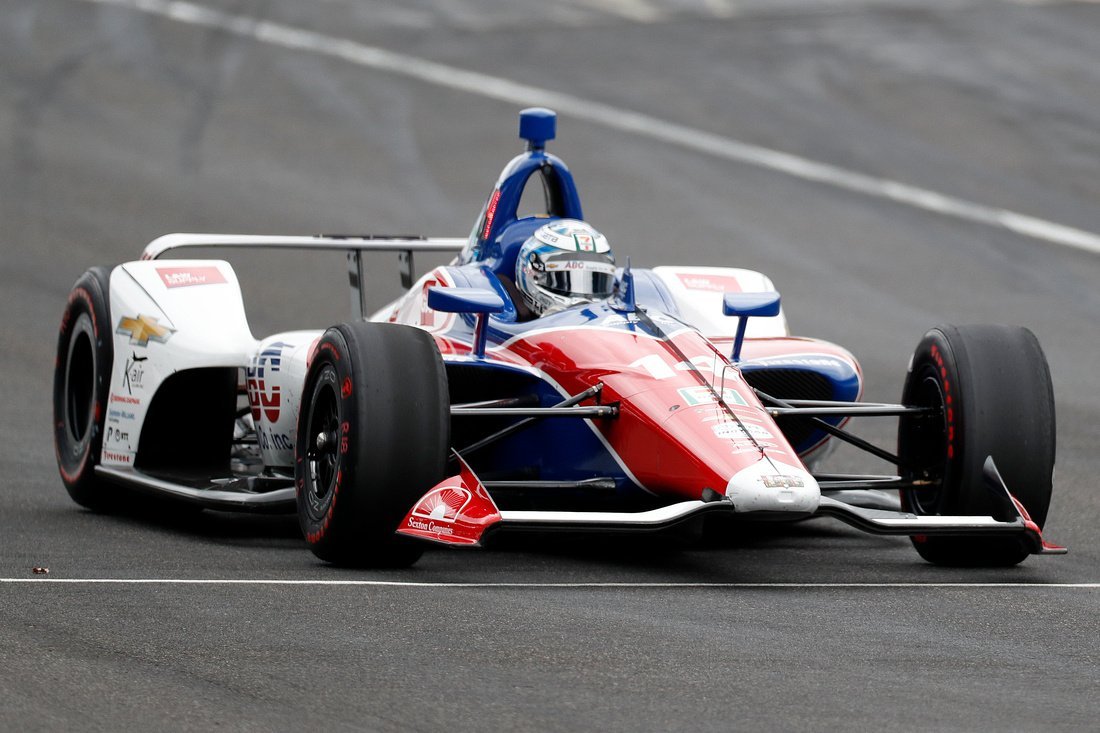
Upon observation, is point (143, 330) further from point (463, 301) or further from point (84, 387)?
point (463, 301)

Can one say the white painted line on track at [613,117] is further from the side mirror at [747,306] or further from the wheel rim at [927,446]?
the side mirror at [747,306]

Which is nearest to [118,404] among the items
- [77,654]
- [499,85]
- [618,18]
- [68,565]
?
[68,565]

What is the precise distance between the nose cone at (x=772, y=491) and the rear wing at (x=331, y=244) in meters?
4.17

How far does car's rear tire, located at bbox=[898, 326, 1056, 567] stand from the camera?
9039mm

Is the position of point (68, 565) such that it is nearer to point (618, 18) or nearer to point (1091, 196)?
point (1091, 196)

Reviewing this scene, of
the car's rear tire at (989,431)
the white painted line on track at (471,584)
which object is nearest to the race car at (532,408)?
the car's rear tire at (989,431)

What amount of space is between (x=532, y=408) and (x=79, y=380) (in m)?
3.77

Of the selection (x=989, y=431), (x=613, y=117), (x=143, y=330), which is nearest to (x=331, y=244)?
(x=143, y=330)

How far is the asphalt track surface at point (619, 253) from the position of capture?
636cm

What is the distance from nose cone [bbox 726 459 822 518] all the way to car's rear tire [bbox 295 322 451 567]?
1266mm

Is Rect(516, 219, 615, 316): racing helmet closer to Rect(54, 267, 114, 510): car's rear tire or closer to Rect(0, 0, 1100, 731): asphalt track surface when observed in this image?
Rect(0, 0, 1100, 731): asphalt track surface

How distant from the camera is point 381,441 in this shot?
842cm

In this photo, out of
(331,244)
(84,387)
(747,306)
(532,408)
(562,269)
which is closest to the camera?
(532,408)

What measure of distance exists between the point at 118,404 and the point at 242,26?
18715 millimetres
